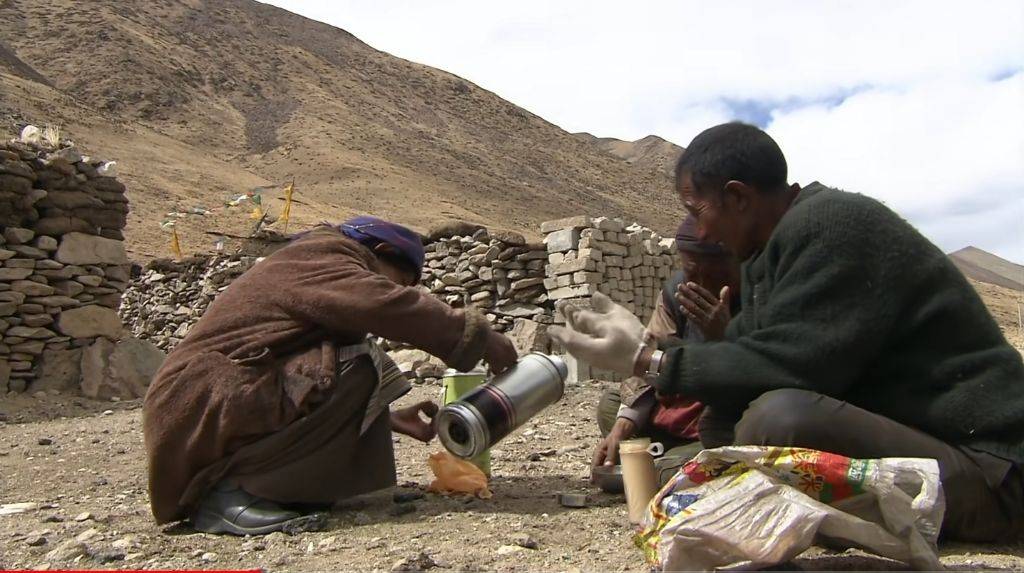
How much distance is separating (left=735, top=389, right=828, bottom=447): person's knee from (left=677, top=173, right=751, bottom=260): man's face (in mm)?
477

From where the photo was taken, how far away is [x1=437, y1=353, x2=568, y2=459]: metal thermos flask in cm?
273

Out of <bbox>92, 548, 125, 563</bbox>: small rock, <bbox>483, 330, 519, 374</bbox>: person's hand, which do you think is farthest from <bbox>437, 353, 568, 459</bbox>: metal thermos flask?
<bbox>92, 548, 125, 563</bbox>: small rock

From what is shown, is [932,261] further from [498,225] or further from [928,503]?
[498,225]

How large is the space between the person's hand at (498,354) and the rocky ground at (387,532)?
516 mm

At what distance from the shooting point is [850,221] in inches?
81.0

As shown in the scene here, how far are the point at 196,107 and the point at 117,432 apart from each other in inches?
1516

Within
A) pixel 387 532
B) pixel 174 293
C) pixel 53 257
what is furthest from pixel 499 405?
pixel 174 293

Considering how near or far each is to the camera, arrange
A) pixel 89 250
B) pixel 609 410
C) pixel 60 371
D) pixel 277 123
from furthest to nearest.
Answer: pixel 277 123, pixel 89 250, pixel 60 371, pixel 609 410

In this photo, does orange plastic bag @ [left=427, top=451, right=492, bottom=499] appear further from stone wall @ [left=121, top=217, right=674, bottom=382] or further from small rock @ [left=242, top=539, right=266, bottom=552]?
stone wall @ [left=121, top=217, right=674, bottom=382]

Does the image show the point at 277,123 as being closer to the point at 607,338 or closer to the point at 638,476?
the point at 638,476

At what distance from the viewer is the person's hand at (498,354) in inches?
116

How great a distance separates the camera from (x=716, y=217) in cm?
238

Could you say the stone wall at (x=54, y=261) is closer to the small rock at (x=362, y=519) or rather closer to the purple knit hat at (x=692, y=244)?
the small rock at (x=362, y=519)

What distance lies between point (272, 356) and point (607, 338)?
1265 mm
